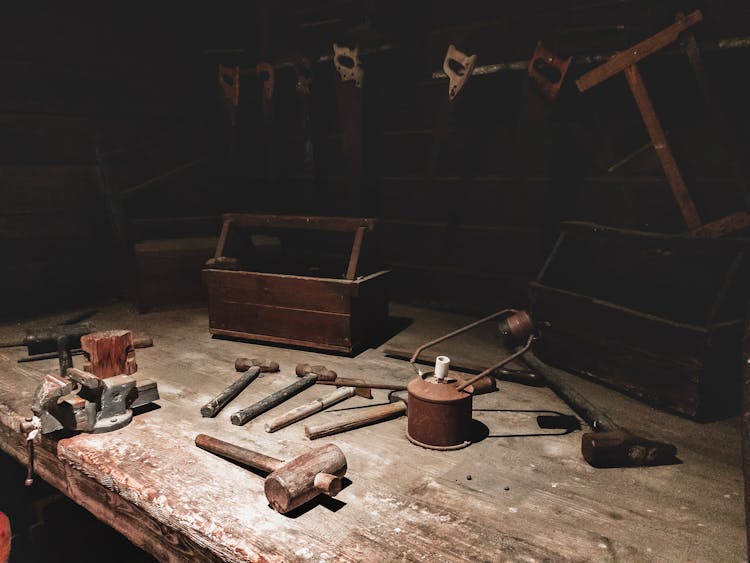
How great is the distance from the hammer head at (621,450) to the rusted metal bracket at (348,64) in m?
3.95

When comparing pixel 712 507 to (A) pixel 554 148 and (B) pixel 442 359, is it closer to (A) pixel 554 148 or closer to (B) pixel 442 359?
(B) pixel 442 359

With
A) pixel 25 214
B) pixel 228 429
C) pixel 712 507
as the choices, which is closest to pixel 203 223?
pixel 25 214

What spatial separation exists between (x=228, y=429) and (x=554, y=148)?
11.3 feet

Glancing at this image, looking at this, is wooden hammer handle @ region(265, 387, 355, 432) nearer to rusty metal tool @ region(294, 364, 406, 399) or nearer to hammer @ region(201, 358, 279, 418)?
rusty metal tool @ region(294, 364, 406, 399)

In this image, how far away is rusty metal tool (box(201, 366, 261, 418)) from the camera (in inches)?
106

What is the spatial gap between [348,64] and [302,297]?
2.61 m

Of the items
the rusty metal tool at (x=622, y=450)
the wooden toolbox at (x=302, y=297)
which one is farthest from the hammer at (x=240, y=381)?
the rusty metal tool at (x=622, y=450)

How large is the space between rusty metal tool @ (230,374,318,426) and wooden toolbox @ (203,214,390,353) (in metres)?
0.56

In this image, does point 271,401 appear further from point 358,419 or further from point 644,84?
point 644,84

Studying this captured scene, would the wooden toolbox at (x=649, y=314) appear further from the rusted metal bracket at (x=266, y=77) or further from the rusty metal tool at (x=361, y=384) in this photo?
the rusted metal bracket at (x=266, y=77)

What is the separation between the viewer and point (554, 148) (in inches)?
175

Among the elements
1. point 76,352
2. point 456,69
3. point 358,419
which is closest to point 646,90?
point 456,69

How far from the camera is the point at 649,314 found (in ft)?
9.64

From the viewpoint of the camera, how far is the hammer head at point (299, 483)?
6.12 ft
